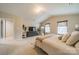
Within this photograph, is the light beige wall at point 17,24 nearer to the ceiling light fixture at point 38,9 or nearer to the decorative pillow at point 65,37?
the ceiling light fixture at point 38,9

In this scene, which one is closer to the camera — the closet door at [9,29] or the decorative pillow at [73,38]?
the decorative pillow at [73,38]

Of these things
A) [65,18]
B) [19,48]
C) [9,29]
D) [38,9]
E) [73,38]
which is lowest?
[19,48]

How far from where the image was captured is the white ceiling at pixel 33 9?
1979mm

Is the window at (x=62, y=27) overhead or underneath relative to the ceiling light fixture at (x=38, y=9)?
underneath

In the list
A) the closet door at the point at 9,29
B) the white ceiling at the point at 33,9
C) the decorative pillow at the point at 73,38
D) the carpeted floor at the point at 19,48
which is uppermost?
the white ceiling at the point at 33,9

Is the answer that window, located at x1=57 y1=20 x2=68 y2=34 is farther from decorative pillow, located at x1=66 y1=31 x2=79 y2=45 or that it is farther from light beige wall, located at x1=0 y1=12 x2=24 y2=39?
light beige wall, located at x1=0 y1=12 x2=24 y2=39

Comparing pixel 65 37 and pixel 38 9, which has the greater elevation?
pixel 38 9

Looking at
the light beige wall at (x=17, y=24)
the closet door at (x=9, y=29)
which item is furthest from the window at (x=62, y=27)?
the closet door at (x=9, y=29)

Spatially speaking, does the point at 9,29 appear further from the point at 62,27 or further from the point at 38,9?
the point at 62,27

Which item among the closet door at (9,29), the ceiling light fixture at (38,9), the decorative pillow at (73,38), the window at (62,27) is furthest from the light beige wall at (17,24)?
the decorative pillow at (73,38)

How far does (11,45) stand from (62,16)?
94 cm

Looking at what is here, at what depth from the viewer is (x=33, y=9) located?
2.04 m

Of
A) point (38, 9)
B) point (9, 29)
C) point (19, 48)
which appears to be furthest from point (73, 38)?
point (9, 29)

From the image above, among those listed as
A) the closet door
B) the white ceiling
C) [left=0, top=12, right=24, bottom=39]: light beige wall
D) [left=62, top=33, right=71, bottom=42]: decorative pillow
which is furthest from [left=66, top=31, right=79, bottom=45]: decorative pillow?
the closet door
